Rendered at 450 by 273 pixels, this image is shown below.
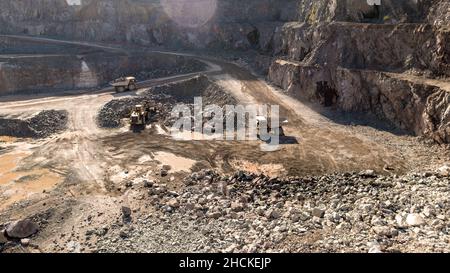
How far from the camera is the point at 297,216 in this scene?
18031 mm

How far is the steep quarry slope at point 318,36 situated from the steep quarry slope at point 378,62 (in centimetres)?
8

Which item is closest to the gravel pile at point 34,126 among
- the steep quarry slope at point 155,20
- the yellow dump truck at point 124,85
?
the yellow dump truck at point 124,85

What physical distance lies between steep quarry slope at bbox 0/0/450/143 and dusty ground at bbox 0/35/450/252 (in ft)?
8.82

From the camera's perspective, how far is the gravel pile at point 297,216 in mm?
15961

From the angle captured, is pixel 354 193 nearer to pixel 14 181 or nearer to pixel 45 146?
pixel 14 181

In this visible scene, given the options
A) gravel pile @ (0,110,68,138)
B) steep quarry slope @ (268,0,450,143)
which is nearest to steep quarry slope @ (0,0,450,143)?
steep quarry slope @ (268,0,450,143)

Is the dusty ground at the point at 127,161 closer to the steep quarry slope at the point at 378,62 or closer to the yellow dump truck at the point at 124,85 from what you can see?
the steep quarry slope at the point at 378,62

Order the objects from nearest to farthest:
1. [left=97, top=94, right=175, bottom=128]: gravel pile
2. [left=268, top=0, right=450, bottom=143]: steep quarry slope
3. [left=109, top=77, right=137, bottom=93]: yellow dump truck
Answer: [left=268, top=0, right=450, bottom=143]: steep quarry slope → [left=97, top=94, right=175, bottom=128]: gravel pile → [left=109, top=77, right=137, bottom=93]: yellow dump truck

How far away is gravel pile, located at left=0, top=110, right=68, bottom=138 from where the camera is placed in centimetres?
3209

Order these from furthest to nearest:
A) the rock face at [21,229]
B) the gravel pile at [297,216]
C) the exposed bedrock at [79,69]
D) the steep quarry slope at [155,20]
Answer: the steep quarry slope at [155,20]
the exposed bedrock at [79,69]
the rock face at [21,229]
the gravel pile at [297,216]

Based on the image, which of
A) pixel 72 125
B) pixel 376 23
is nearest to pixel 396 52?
pixel 376 23

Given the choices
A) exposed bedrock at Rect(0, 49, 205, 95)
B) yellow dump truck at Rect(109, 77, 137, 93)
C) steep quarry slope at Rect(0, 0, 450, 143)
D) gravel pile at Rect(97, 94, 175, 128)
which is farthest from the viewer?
exposed bedrock at Rect(0, 49, 205, 95)

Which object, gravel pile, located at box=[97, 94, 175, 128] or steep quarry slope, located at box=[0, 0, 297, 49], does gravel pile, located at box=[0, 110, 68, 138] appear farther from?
steep quarry slope, located at box=[0, 0, 297, 49]

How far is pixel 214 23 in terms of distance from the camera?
176 ft
